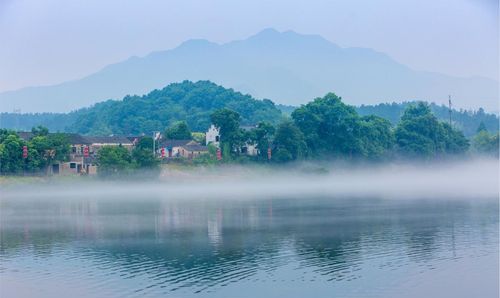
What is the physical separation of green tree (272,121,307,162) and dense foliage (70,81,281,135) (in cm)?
3731

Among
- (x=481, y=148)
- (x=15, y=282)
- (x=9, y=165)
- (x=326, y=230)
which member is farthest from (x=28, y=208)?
Answer: (x=481, y=148)

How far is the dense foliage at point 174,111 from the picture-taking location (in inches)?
4547

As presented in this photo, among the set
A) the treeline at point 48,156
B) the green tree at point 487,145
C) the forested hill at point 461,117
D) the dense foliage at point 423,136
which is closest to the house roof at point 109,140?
the treeline at point 48,156

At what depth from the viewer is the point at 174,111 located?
122 meters

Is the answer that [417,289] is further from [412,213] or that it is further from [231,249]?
[412,213]

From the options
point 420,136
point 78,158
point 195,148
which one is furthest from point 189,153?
point 420,136

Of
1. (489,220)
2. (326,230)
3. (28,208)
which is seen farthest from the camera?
(28,208)

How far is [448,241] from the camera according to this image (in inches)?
1117

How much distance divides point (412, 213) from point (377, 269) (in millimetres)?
17383

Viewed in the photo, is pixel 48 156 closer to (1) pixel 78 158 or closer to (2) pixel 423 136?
(1) pixel 78 158

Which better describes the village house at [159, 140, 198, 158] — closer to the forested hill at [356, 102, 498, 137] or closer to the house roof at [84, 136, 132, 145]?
the house roof at [84, 136, 132, 145]

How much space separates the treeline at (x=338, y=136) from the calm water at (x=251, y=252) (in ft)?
85.0

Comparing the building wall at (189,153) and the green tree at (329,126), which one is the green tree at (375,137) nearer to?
the green tree at (329,126)

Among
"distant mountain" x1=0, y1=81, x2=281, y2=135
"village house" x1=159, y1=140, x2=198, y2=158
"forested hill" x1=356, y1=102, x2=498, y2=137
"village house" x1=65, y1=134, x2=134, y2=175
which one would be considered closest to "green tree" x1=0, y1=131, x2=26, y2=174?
"village house" x1=65, y1=134, x2=134, y2=175
